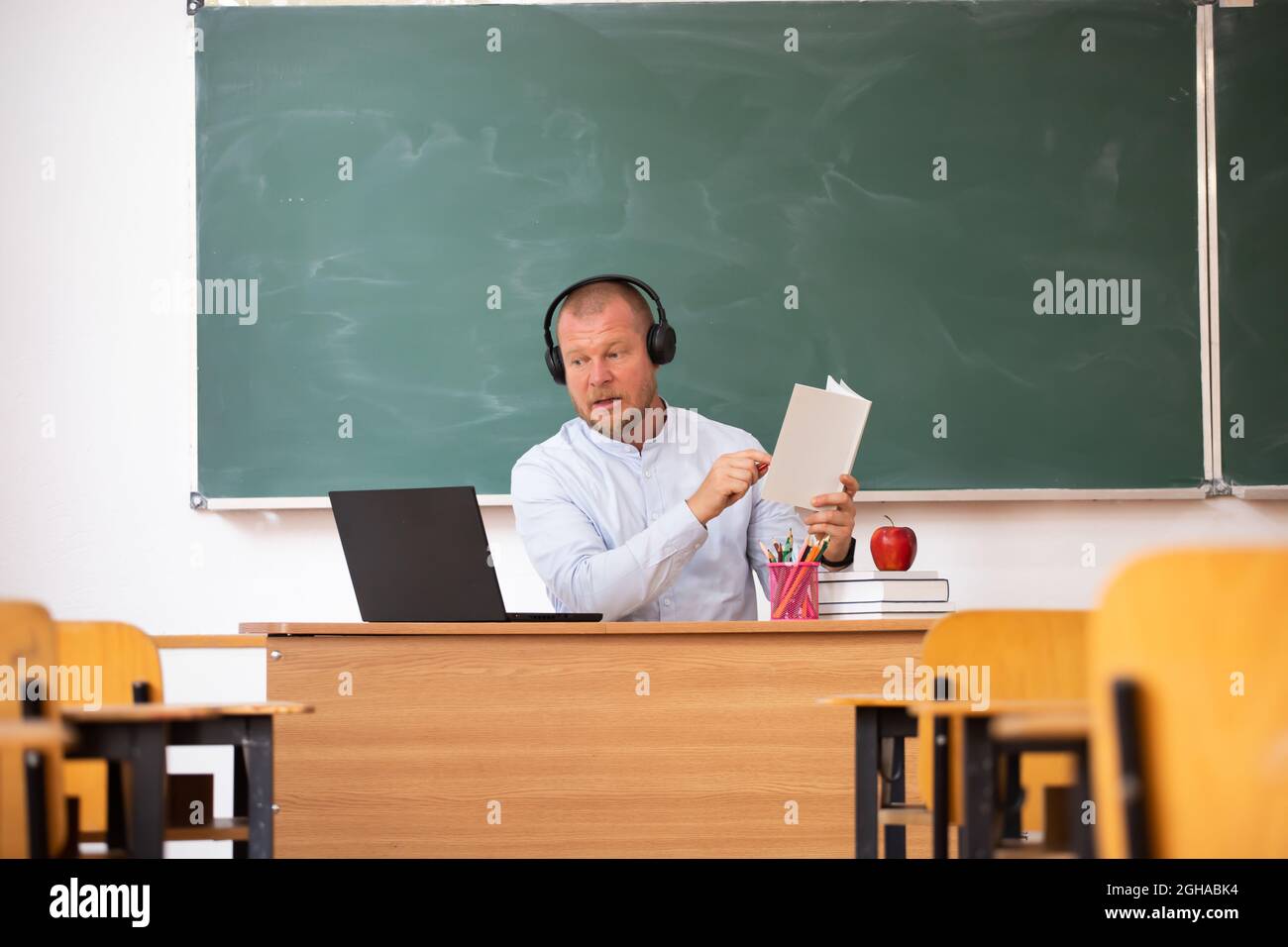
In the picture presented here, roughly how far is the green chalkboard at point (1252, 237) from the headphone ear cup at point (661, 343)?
147 centimetres

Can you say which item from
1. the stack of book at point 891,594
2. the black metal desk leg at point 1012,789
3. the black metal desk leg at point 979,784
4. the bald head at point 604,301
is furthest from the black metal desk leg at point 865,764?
the bald head at point 604,301

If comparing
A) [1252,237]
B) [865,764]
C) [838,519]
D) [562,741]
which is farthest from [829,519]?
[1252,237]

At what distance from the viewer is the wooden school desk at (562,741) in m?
2.01

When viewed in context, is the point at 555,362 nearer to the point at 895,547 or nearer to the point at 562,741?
the point at 895,547

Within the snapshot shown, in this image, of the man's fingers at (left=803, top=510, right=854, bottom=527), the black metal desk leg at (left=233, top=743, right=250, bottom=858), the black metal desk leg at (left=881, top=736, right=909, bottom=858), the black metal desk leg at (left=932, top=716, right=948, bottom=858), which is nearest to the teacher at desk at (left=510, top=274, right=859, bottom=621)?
the man's fingers at (left=803, top=510, right=854, bottom=527)

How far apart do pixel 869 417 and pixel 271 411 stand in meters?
1.47

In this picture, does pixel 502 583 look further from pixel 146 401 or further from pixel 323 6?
pixel 323 6

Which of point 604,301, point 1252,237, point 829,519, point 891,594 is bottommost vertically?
point 891,594

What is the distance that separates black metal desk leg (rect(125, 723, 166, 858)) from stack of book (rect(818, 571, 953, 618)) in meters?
1.34

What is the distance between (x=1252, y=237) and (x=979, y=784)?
2.48 metres

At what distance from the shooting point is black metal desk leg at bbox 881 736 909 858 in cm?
175

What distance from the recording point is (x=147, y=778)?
3.87 ft

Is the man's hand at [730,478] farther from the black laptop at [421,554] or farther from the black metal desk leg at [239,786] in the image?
the black metal desk leg at [239,786]
